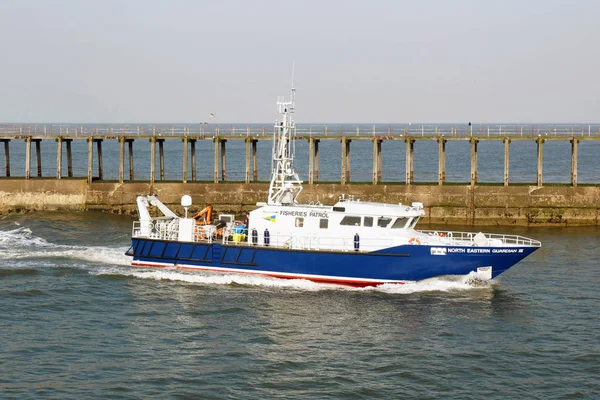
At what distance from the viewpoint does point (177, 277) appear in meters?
36.0

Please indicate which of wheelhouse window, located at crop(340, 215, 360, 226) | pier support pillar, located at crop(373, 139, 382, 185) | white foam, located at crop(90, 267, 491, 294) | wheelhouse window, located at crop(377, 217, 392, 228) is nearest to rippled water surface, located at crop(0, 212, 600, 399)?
white foam, located at crop(90, 267, 491, 294)

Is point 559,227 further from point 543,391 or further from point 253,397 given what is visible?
point 253,397

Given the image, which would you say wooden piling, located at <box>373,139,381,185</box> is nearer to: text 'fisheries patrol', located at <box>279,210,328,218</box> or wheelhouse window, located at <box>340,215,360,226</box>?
text 'fisheries patrol', located at <box>279,210,328,218</box>

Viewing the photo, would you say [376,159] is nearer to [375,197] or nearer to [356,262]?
[375,197]

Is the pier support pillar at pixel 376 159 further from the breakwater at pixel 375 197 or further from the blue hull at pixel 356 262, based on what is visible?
the blue hull at pixel 356 262

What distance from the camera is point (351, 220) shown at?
35.1 m

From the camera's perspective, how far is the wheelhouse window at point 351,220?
35.0 m

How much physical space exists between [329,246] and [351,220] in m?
1.43

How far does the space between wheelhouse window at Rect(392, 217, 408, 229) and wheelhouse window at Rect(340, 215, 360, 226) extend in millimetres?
1521

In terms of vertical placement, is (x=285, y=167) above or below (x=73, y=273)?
above

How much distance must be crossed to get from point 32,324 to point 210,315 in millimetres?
6154

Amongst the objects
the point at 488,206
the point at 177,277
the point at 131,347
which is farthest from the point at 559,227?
the point at 131,347

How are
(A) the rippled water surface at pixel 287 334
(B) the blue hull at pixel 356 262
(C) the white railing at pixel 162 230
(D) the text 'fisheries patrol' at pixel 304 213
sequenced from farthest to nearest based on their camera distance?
(C) the white railing at pixel 162 230 → (D) the text 'fisheries patrol' at pixel 304 213 → (B) the blue hull at pixel 356 262 → (A) the rippled water surface at pixel 287 334

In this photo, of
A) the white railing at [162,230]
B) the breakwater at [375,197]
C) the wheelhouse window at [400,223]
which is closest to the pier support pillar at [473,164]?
the breakwater at [375,197]
